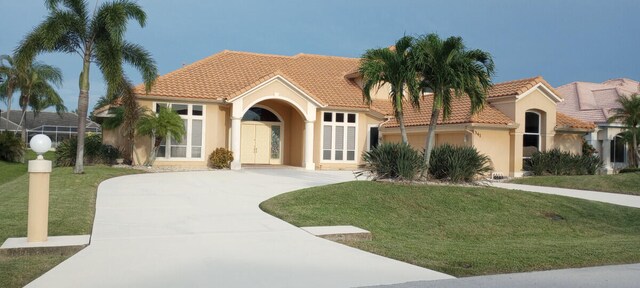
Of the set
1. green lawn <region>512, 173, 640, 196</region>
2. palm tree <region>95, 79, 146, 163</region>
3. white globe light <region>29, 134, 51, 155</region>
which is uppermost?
palm tree <region>95, 79, 146, 163</region>

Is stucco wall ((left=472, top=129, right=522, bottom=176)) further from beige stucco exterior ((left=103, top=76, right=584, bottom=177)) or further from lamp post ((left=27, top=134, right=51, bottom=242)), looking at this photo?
lamp post ((left=27, top=134, right=51, bottom=242))

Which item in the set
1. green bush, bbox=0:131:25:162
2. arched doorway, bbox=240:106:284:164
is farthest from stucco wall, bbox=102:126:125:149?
green bush, bbox=0:131:25:162

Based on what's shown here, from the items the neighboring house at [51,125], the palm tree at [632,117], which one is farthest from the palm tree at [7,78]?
the palm tree at [632,117]

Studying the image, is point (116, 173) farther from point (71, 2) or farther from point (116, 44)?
point (71, 2)

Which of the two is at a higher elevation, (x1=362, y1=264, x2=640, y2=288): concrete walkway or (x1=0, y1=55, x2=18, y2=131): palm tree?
(x1=0, y1=55, x2=18, y2=131): palm tree

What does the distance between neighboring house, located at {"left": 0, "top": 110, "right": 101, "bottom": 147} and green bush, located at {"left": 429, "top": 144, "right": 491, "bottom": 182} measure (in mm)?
53500

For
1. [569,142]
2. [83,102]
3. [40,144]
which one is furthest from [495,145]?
[40,144]

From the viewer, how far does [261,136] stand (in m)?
28.2

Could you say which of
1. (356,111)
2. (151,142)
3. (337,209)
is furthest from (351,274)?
(356,111)

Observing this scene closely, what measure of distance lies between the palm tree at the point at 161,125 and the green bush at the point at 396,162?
414 inches

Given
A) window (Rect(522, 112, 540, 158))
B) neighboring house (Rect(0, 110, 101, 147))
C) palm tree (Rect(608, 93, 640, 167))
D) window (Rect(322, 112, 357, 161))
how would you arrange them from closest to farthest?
window (Rect(522, 112, 540, 158)) < window (Rect(322, 112, 357, 161)) < palm tree (Rect(608, 93, 640, 167)) < neighboring house (Rect(0, 110, 101, 147))

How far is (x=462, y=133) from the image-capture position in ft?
79.2

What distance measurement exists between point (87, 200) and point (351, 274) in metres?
8.24

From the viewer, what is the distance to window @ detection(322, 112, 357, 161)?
27.2 m
